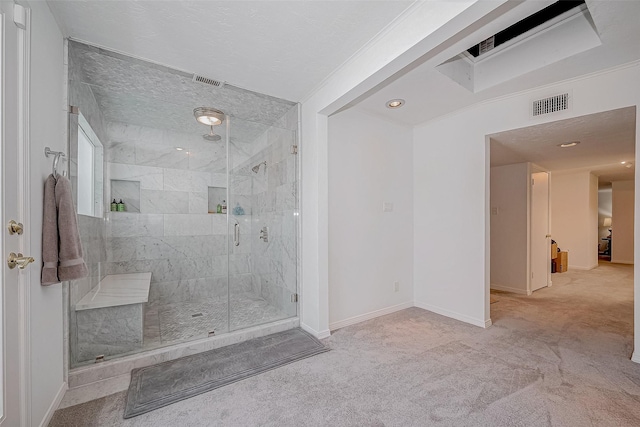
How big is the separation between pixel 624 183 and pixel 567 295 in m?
5.82

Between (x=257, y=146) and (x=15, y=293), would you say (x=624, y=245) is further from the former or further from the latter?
(x=15, y=293)

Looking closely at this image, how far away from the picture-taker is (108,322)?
2.27 meters

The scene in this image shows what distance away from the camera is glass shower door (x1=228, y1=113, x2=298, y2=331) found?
3.22 meters

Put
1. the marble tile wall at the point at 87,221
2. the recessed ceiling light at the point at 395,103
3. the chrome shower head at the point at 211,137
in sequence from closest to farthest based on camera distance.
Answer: the marble tile wall at the point at 87,221
the recessed ceiling light at the point at 395,103
the chrome shower head at the point at 211,137

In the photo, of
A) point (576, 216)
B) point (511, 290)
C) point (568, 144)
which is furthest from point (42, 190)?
point (576, 216)

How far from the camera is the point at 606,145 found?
3.48 meters

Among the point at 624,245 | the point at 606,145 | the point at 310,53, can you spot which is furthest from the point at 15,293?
the point at 624,245

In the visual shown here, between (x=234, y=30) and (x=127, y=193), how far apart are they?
276 centimetres

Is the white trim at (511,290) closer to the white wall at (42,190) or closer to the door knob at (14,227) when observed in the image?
the white wall at (42,190)

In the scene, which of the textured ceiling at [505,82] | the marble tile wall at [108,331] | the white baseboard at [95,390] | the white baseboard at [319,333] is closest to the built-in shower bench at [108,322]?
the marble tile wall at [108,331]

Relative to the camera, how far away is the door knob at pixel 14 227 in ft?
4.17

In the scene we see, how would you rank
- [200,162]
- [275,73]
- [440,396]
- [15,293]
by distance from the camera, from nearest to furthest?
[15,293], [440,396], [275,73], [200,162]

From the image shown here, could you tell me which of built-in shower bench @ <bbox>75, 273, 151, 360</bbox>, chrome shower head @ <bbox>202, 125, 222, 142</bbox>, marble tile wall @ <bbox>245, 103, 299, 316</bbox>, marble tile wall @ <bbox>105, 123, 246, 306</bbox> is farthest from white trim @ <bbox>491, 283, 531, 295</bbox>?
built-in shower bench @ <bbox>75, 273, 151, 360</bbox>

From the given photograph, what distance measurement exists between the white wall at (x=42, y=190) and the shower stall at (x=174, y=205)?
0.92 ft
